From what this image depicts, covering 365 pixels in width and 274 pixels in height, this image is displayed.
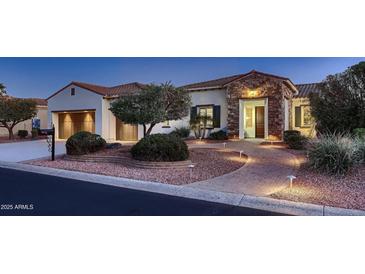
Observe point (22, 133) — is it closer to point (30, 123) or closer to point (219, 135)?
point (30, 123)

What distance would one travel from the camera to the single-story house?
15.3m

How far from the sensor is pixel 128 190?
655 cm

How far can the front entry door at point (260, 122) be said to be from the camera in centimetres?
1630

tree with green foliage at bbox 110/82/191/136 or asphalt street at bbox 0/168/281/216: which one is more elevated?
tree with green foliage at bbox 110/82/191/136

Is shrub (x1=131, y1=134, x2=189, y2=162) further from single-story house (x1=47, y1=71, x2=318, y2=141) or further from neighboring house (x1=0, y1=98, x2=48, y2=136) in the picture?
neighboring house (x1=0, y1=98, x2=48, y2=136)

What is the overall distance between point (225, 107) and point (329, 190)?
36.9ft

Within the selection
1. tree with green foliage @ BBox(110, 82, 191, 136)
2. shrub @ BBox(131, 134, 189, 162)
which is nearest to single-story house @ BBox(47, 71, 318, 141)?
tree with green foliage @ BBox(110, 82, 191, 136)

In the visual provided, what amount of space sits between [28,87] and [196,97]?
10.4 m

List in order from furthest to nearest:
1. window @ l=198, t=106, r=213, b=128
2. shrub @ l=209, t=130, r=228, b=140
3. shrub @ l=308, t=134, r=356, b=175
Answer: window @ l=198, t=106, r=213, b=128, shrub @ l=209, t=130, r=228, b=140, shrub @ l=308, t=134, r=356, b=175

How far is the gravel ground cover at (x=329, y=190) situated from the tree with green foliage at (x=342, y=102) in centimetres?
374

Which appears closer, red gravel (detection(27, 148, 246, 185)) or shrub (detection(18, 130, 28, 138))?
red gravel (detection(27, 148, 246, 185))

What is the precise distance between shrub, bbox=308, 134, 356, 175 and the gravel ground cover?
0.70ft

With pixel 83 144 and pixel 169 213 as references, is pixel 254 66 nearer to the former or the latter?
pixel 83 144
